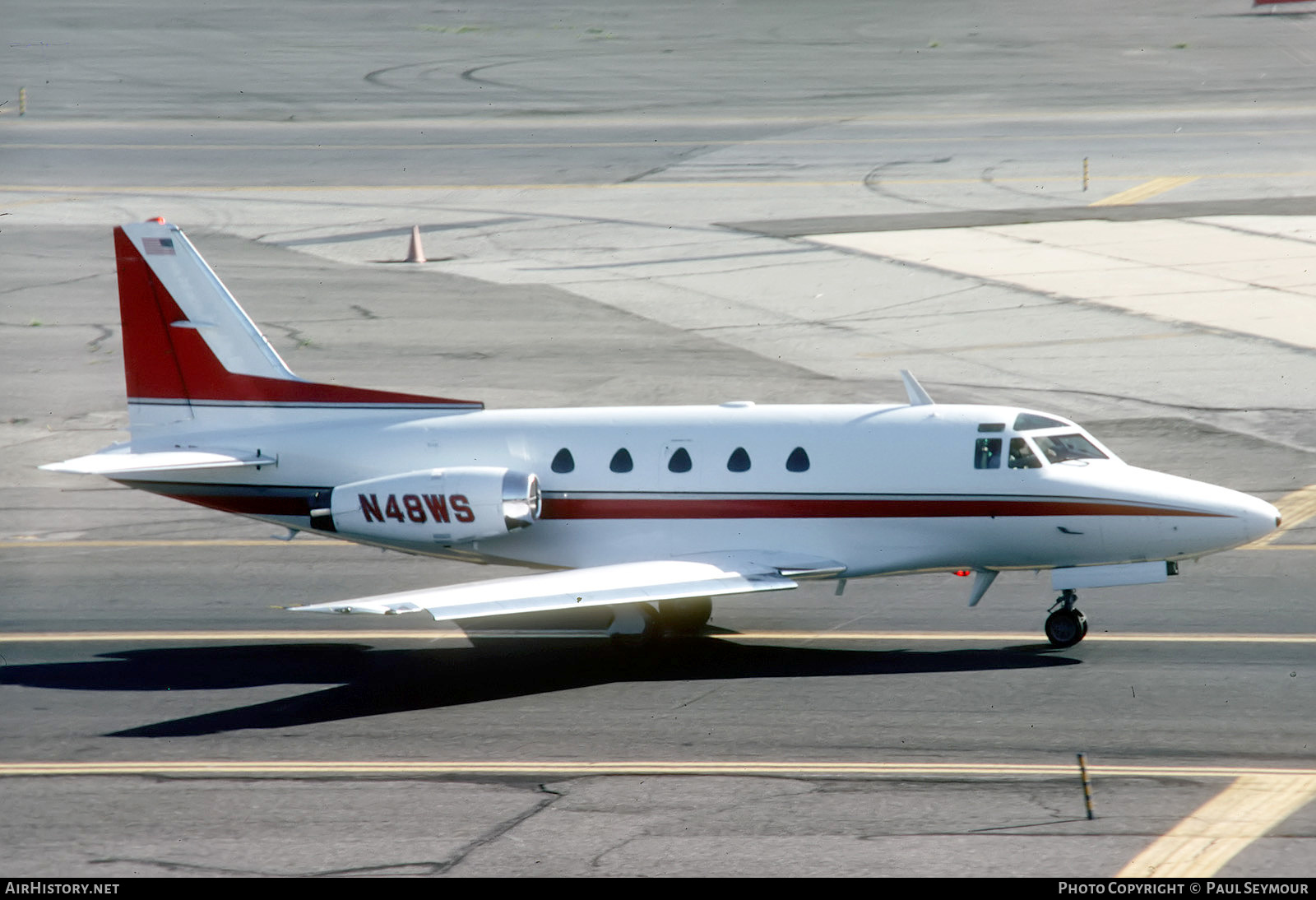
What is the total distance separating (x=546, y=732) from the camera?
17453mm

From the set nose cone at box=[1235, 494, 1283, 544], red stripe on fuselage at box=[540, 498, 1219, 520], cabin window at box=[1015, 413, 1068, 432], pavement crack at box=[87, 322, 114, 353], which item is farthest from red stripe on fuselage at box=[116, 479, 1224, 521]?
pavement crack at box=[87, 322, 114, 353]

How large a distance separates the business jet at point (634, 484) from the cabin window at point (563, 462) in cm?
2

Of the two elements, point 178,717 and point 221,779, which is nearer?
point 221,779

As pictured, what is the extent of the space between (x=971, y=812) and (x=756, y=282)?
28326 millimetres

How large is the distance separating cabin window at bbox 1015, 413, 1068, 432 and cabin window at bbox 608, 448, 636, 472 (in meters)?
4.58

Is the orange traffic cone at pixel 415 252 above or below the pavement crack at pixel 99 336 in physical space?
above

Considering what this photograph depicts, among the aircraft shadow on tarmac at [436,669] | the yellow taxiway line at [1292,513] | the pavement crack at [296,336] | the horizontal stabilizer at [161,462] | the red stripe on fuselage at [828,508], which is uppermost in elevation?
the pavement crack at [296,336]

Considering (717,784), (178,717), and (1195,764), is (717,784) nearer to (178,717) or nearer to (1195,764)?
(1195,764)

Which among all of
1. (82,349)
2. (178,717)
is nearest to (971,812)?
(178,717)

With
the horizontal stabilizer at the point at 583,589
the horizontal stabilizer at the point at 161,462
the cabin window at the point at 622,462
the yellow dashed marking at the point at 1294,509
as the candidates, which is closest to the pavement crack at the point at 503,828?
the horizontal stabilizer at the point at 583,589

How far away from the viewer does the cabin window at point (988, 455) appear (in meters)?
19.9

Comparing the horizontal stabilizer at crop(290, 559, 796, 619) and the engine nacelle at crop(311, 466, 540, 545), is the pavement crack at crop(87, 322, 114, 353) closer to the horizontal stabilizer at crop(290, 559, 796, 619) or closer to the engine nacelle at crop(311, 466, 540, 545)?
the engine nacelle at crop(311, 466, 540, 545)

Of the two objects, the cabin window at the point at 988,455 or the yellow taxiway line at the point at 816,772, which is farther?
the cabin window at the point at 988,455

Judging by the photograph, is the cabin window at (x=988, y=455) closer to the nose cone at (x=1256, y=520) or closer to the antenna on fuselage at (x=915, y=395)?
the antenna on fuselage at (x=915, y=395)
